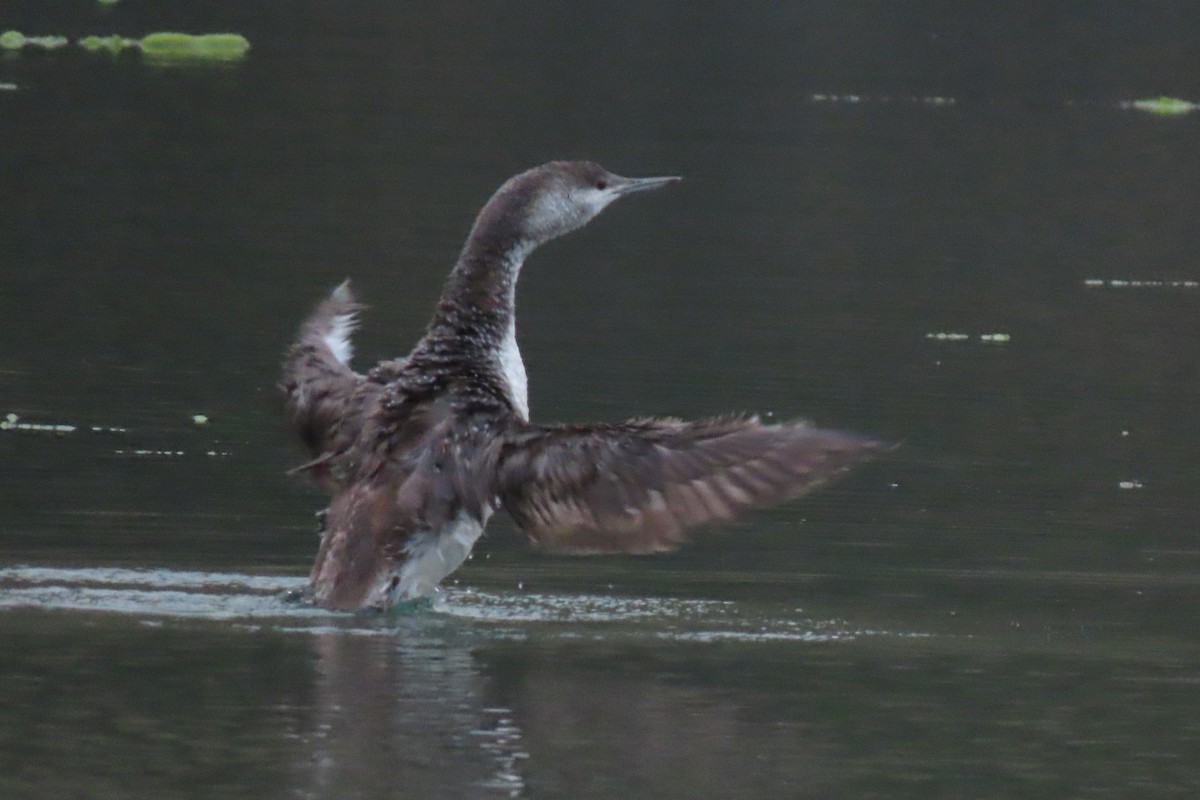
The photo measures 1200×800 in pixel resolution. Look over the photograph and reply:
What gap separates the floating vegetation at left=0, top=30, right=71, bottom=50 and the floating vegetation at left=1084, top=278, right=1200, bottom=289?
15.4m

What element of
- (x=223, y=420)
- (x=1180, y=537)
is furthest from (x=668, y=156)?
(x=1180, y=537)

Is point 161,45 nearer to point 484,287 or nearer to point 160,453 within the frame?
point 160,453

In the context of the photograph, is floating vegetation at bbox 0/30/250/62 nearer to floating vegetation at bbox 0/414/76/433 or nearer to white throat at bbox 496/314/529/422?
floating vegetation at bbox 0/414/76/433

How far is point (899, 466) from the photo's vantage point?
39.3 feet

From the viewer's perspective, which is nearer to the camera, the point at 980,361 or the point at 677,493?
the point at 677,493

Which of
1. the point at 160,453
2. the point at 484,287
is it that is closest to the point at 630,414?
the point at 160,453

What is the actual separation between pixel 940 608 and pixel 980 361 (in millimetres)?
5500

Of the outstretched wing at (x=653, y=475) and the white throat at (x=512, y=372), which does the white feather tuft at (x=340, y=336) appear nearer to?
the white throat at (x=512, y=372)

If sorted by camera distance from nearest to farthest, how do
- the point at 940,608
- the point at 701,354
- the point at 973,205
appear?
the point at 940,608 → the point at 701,354 → the point at 973,205

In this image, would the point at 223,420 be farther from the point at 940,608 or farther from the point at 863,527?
the point at 940,608

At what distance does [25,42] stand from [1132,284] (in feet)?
52.6

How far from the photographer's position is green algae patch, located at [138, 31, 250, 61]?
100ft

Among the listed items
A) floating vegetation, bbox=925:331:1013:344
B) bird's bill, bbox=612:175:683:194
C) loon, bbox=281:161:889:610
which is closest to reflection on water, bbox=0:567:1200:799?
loon, bbox=281:161:889:610

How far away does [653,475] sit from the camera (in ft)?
27.6
